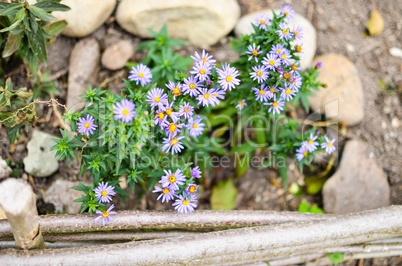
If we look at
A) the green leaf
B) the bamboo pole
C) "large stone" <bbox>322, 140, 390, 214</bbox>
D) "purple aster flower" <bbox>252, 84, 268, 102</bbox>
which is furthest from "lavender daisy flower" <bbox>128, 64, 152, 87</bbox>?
"large stone" <bbox>322, 140, 390, 214</bbox>

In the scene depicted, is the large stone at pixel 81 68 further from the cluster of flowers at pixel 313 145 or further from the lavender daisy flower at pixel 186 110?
the cluster of flowers at pixel 313 145

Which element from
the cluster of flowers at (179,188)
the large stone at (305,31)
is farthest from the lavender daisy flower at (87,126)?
the large stone at (305,31)

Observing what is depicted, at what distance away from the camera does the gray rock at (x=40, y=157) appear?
2.95 m

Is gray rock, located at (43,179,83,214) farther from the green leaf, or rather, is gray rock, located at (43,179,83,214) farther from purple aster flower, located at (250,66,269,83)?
purple aster flower, located at (250,66,269,83)

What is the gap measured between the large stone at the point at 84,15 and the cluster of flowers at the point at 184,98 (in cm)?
128

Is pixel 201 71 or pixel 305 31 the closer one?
pixel 201 71

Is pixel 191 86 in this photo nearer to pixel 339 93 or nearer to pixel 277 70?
pixel 277 70

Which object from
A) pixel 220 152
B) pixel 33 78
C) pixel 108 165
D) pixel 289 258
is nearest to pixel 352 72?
pixel 220 152

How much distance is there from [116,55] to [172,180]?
158 cm

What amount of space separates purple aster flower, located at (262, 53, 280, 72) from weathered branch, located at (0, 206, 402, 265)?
3.64 ft

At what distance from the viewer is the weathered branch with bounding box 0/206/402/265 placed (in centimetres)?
231

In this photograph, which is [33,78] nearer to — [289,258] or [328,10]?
[289,258]

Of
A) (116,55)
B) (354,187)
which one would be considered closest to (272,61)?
(116,55)

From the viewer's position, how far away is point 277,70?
2.32m
